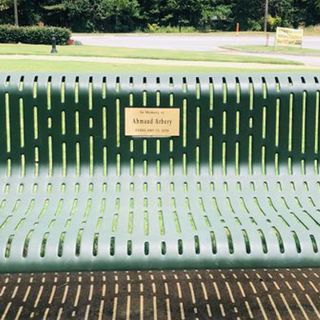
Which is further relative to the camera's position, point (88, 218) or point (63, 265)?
point (88, 218)

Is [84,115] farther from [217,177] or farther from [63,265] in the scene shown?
[63,265]

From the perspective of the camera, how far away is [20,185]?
11.4 ft

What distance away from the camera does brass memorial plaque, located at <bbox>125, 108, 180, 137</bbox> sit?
138 inches

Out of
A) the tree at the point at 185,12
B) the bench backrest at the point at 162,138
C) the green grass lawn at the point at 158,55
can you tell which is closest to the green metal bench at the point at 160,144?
the bench backrest at the point at 162,138

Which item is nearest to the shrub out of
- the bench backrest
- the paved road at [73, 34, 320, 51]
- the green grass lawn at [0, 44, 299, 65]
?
the paved road at [73, 34, 320, 51]

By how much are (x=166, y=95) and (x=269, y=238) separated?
41.0 inches

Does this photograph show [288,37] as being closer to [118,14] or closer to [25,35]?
[25,35]

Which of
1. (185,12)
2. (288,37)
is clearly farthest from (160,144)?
(185,12)

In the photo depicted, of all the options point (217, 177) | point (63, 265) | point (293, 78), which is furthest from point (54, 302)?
point (293, 78)

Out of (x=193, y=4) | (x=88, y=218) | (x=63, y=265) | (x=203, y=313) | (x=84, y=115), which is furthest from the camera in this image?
(x=193, y=4)

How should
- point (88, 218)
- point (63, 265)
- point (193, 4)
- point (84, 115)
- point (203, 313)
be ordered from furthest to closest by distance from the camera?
point (193, 4)
point (84, 115)
point (203, 313)
point (88, 218)
point (63, 265)

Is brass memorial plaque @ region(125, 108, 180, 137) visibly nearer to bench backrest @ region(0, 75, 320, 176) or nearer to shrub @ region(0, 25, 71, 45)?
bench backrest @ region(0, 75, 320, 176)

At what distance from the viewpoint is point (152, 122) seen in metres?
3.53

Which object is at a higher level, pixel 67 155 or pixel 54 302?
pixel 67 155
